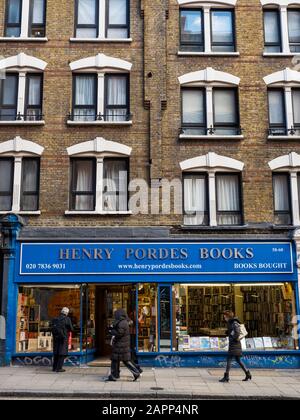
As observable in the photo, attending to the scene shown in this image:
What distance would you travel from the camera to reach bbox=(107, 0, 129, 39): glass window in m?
17.2

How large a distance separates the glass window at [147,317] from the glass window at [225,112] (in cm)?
580

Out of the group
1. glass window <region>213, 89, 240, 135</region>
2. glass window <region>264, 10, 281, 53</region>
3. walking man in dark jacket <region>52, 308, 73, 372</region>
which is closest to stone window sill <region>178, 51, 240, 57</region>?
glass window <region>213, 89, 240, 135</region>

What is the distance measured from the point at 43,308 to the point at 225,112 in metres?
8.82

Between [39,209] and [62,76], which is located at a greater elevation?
[62,76]

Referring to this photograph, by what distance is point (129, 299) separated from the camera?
1548cm

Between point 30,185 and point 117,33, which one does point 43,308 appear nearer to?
point 30,185

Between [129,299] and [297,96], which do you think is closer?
[129,299]

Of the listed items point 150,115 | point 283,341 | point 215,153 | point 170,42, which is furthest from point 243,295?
point 170,42

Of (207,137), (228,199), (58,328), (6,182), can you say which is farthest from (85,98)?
(58,328)

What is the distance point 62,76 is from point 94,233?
18.0ft

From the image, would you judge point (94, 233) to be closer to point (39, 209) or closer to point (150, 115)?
point (39, 209)

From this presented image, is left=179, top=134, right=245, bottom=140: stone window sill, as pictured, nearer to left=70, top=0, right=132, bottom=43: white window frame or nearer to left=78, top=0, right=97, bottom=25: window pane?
left=70, top=0, right=132, bottom=43: white window frame

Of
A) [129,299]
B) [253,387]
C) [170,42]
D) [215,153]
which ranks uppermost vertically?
[170,42]

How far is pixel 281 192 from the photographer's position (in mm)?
16469
